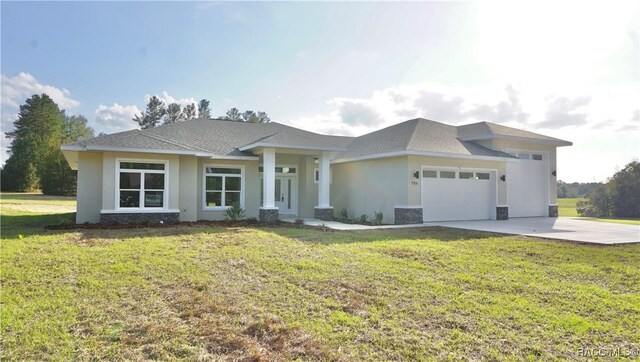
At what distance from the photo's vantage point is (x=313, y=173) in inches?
757

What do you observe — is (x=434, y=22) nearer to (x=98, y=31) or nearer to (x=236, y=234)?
(x=236, y=234)

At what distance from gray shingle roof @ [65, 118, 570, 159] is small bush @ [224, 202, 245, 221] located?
2295 mm

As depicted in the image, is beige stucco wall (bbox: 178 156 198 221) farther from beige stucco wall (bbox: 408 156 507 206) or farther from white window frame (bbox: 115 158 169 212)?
beige stucco wall (bbox: 408 156 507 206)

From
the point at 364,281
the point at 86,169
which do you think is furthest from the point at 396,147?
the point at 86,169

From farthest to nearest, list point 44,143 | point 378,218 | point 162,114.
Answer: point 162,114, point 44,143, point 378,218

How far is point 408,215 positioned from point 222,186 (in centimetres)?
805

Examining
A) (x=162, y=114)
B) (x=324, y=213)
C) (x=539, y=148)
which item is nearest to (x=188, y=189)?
(x=324, y=213)

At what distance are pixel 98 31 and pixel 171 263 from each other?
11587 millimetres

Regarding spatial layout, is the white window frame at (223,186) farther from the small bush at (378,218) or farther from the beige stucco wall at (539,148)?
the beige stucco wall at (539,148)

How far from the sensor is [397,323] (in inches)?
177

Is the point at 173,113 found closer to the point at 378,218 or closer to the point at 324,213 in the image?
the point at 324,213

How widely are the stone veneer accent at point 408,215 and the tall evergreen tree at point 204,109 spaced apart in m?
53.1

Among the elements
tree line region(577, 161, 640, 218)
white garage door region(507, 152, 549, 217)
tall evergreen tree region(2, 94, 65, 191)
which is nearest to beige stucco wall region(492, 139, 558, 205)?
white garage door region(507, 152, 549, 217)

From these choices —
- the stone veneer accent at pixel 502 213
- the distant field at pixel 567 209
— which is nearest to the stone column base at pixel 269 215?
the stone veneer accent at pixel 502 213
